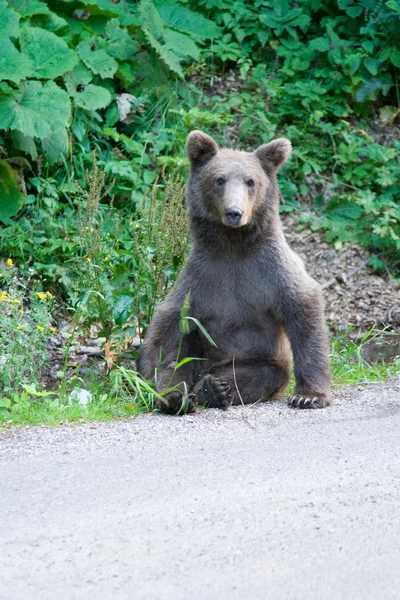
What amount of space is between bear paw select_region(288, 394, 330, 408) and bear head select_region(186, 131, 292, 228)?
4.07 ft

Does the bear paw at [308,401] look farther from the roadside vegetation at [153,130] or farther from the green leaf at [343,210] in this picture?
the green leaf at [343,210]

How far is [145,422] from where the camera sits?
19.8 feet

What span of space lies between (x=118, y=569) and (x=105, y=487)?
0.91 metres

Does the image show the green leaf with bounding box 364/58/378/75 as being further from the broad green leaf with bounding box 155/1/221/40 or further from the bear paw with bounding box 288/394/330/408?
the bear paw with bounding box 288/394/330/408

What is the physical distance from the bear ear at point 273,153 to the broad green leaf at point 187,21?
4.91 m

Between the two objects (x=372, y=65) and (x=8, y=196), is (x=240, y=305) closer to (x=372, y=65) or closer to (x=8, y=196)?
(x=8, y=196)

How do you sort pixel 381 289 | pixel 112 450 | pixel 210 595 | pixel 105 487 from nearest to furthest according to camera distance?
pixel 210 595 < pixel 105 487 < pixel 112 450 < pixel 381 289

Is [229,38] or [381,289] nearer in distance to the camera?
[381,289]

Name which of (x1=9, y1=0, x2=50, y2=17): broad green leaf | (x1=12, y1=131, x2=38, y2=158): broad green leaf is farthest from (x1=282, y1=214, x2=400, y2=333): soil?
(x1=9, y1=0, x2=50, y2=17): broad green leaf

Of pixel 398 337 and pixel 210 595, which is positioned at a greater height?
pixel 210 595

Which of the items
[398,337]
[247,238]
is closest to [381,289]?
[398,337]

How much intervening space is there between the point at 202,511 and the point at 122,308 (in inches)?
140

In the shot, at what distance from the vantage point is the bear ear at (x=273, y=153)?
7078 millimetres

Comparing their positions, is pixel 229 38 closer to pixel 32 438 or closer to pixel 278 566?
pixel 32 438
